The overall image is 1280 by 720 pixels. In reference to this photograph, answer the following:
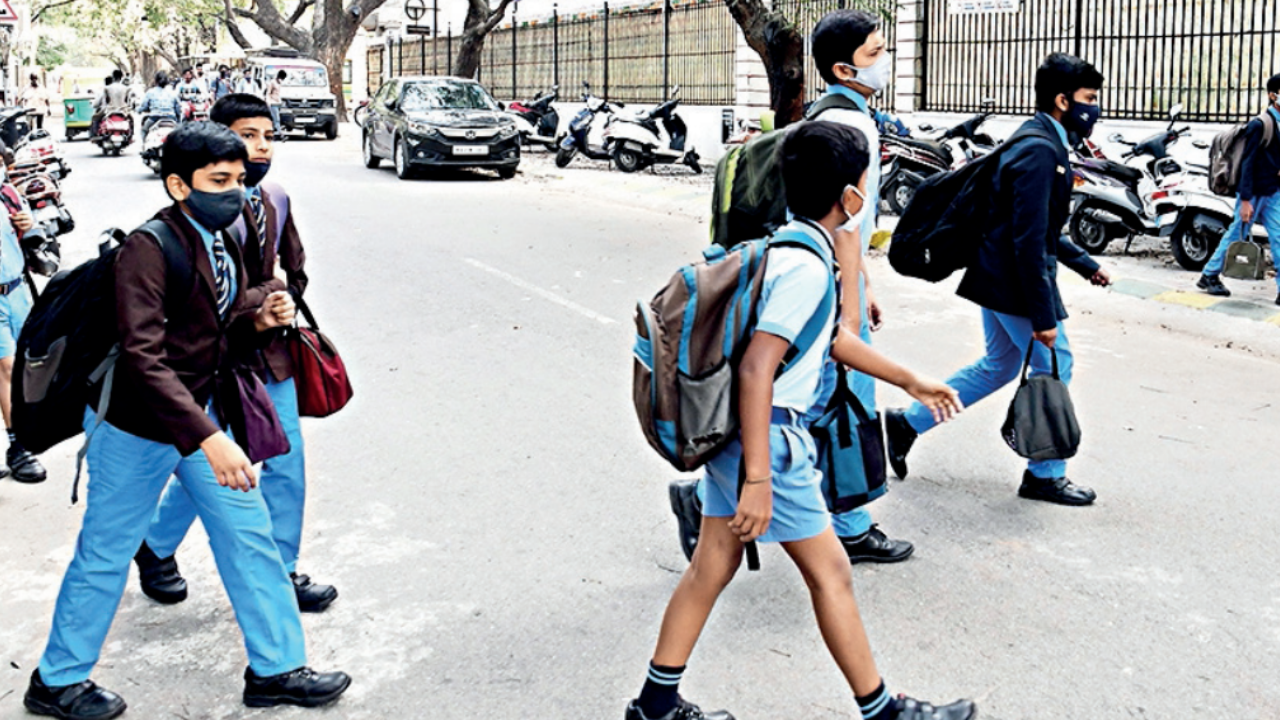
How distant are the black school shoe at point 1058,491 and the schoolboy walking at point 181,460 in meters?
2.91

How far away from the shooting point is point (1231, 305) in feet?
32.1

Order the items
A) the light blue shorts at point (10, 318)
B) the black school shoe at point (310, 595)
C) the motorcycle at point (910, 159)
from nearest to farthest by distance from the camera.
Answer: the black school shoe at point (310, 595), the light blue shorts at point (10, 318), the motorcycle at point (910, 159)

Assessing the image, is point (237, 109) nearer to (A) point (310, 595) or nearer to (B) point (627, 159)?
(A) point (310, 595)

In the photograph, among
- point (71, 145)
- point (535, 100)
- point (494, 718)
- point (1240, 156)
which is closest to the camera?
point (494, 718)

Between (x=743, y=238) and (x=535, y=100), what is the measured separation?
69.0 ft

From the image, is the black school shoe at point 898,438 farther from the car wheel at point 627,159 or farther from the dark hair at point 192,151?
the car wheel at point 627,159

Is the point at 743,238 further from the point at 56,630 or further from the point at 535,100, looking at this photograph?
the point at 535,100

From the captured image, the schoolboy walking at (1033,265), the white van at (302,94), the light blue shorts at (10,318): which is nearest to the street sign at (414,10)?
the white van at (302,94)

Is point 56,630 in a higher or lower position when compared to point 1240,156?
lower

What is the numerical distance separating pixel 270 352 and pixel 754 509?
5.73 feet

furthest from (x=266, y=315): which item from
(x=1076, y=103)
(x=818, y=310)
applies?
Answer: (x=1076, y=103)

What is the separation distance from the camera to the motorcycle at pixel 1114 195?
11.5m

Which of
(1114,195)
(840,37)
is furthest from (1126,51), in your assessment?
(840,37)

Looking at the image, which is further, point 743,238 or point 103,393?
point 743,238
